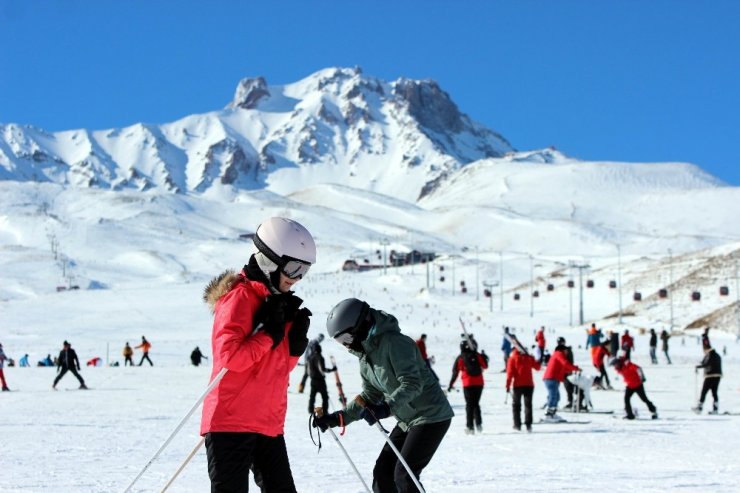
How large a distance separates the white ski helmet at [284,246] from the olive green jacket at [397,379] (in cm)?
148

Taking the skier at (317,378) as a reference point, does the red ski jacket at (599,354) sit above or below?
above

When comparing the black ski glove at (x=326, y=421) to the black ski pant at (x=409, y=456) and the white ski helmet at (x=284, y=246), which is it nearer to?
the black ski pant at (x=409, y=456)

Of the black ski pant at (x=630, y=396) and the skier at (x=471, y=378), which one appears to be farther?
the black ski pant at (x=630, y=396)

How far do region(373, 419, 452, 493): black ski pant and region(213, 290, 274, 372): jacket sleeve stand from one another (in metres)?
2.09

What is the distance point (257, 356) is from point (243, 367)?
9 cm

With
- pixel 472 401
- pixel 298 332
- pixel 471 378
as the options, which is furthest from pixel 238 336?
pixel 472 401

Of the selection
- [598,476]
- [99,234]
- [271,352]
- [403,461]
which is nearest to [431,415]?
[403,461]

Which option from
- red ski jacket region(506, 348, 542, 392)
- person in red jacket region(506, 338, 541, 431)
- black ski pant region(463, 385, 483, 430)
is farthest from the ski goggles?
red ski jacket region(506, 348, 542, 392)

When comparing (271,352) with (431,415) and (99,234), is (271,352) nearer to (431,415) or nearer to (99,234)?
(431,415)

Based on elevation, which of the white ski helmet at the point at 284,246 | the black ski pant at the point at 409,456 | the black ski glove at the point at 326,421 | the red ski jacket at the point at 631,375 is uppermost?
the white ski helmet at the point at 284,246

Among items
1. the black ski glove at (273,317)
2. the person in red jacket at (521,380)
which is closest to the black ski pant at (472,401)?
the person in red jacket at (521,380)

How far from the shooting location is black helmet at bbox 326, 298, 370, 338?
242 inches

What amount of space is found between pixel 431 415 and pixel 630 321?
56.4 m

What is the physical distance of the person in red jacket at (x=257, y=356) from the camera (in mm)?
4641
